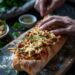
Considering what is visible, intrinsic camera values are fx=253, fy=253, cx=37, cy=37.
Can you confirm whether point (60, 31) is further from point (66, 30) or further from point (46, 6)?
point (46, 6)

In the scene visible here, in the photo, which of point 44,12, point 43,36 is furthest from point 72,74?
point 44,12

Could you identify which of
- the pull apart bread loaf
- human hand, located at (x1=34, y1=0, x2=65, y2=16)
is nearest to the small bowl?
human hand, located at (x1=34, y1=0, x2=65, y2=16)

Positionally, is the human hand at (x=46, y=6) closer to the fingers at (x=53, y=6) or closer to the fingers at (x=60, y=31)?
the fingers at (x=53, y=6)

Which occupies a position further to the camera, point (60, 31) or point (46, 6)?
point (46, 6)

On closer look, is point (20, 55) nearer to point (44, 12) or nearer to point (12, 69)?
point (12, 69)

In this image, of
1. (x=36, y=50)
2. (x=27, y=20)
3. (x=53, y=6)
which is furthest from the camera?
(x=27, y=20)

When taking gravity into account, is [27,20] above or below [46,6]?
below

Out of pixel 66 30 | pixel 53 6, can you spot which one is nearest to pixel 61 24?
pixel 66 30
